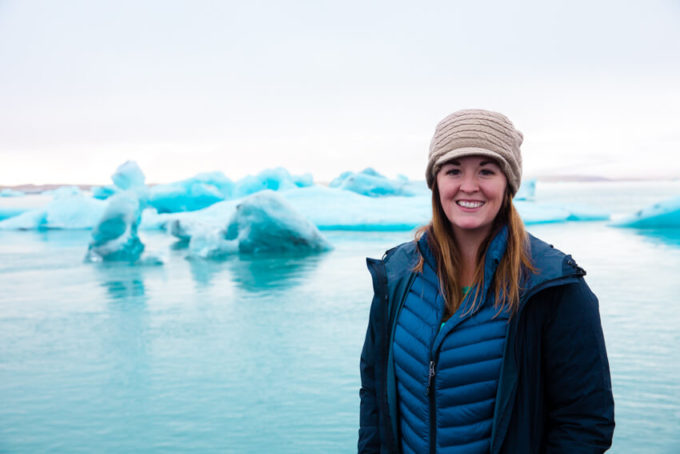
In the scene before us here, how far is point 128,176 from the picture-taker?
15367 millimetres

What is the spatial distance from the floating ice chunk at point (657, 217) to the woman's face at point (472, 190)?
1369cm

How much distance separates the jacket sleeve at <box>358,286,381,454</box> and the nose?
0.35m

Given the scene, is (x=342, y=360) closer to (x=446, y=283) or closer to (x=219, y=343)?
(x=219, y=343)

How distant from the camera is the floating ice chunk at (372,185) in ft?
81.3

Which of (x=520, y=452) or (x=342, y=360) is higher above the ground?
(x=520, y=452)

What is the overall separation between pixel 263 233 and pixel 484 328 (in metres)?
9.03

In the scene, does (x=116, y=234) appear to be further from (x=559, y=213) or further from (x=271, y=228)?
(x=559, y=213)

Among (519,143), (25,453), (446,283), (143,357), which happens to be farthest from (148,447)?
(519,143)

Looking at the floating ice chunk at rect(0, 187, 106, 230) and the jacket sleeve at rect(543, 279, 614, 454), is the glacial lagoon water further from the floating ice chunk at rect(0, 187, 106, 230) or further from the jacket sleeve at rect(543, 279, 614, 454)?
the floating ice chunk at rect(0, 187, 106, 230)

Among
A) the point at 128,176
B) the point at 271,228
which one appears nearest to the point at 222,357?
the point at 271,228

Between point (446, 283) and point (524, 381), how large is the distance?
27 cm

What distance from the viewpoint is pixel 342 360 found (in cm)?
393

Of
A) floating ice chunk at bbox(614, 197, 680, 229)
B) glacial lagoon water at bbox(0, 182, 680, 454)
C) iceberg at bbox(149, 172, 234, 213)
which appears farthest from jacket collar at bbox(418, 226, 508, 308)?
iceberg at bbox(149, 172, 234, 213)

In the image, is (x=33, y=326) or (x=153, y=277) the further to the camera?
(x=153, y=277)
